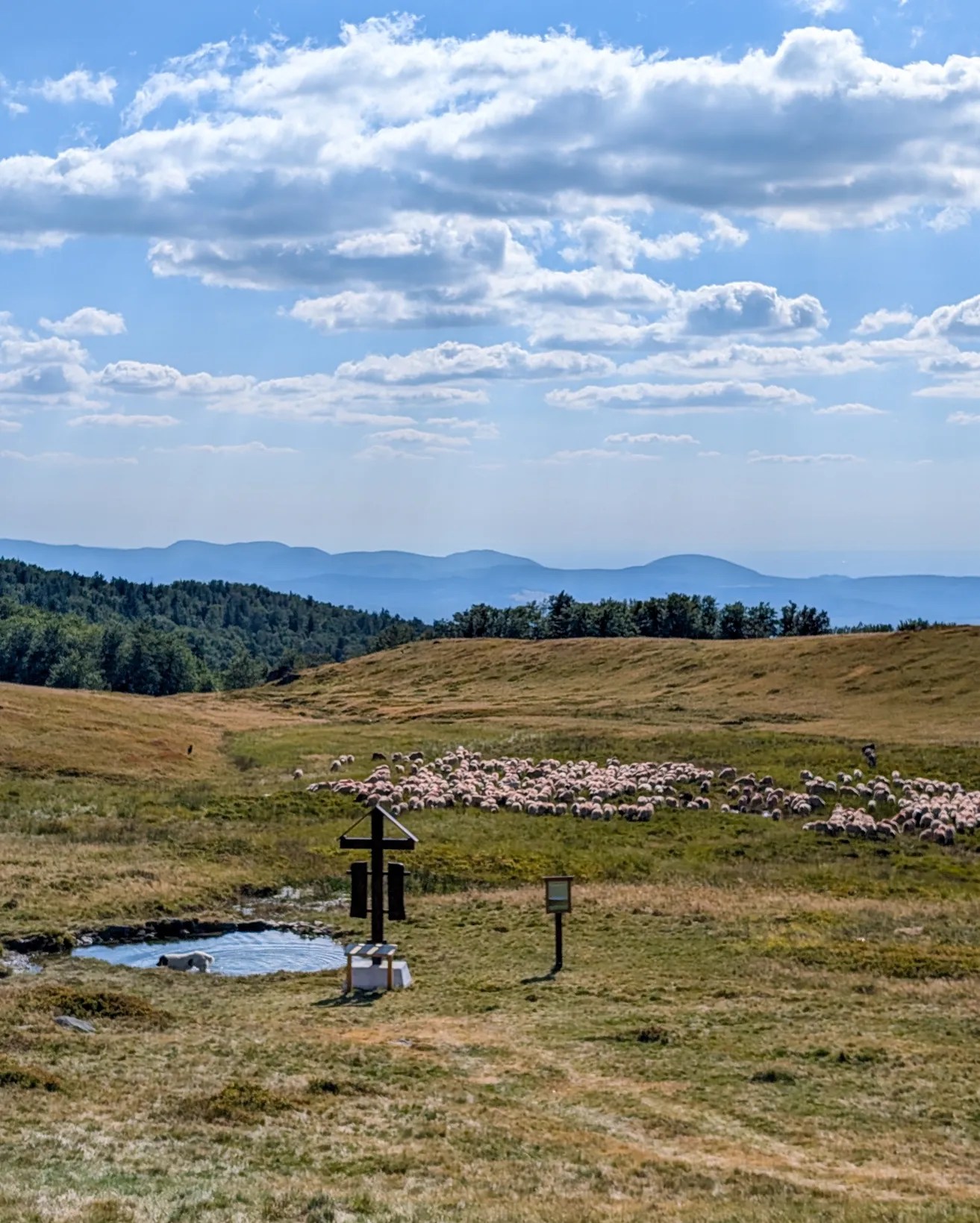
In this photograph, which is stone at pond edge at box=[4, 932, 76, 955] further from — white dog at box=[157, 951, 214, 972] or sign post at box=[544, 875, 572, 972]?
sign post at box=[544, 875, 572, 972]

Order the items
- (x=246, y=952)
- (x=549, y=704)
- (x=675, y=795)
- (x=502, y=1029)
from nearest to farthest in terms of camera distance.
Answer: (x=502, y=1029) → (x=246, y=952) → (x=675, y=795) → (x=549, y=704)

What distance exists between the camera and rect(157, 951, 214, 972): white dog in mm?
26781

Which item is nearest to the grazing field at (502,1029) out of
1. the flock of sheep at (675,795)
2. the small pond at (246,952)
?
the small pond at (246,952)

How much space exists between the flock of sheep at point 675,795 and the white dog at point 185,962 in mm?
20117

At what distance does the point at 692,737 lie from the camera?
6962cm

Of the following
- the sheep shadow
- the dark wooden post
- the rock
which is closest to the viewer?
the rock

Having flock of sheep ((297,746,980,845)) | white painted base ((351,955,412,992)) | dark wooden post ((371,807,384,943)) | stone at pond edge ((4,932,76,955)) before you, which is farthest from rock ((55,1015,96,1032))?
flock of sheep ((297,746,980,845))

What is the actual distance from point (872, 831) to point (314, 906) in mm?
20734

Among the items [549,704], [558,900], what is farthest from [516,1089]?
[549,704]

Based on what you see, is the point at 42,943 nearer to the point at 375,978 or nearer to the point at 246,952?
the point at 246,952

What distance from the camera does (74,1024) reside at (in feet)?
67.2

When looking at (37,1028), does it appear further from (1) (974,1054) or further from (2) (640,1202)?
(1) (974,1054)

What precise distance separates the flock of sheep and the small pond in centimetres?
1696

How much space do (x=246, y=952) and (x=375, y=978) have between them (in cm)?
521
